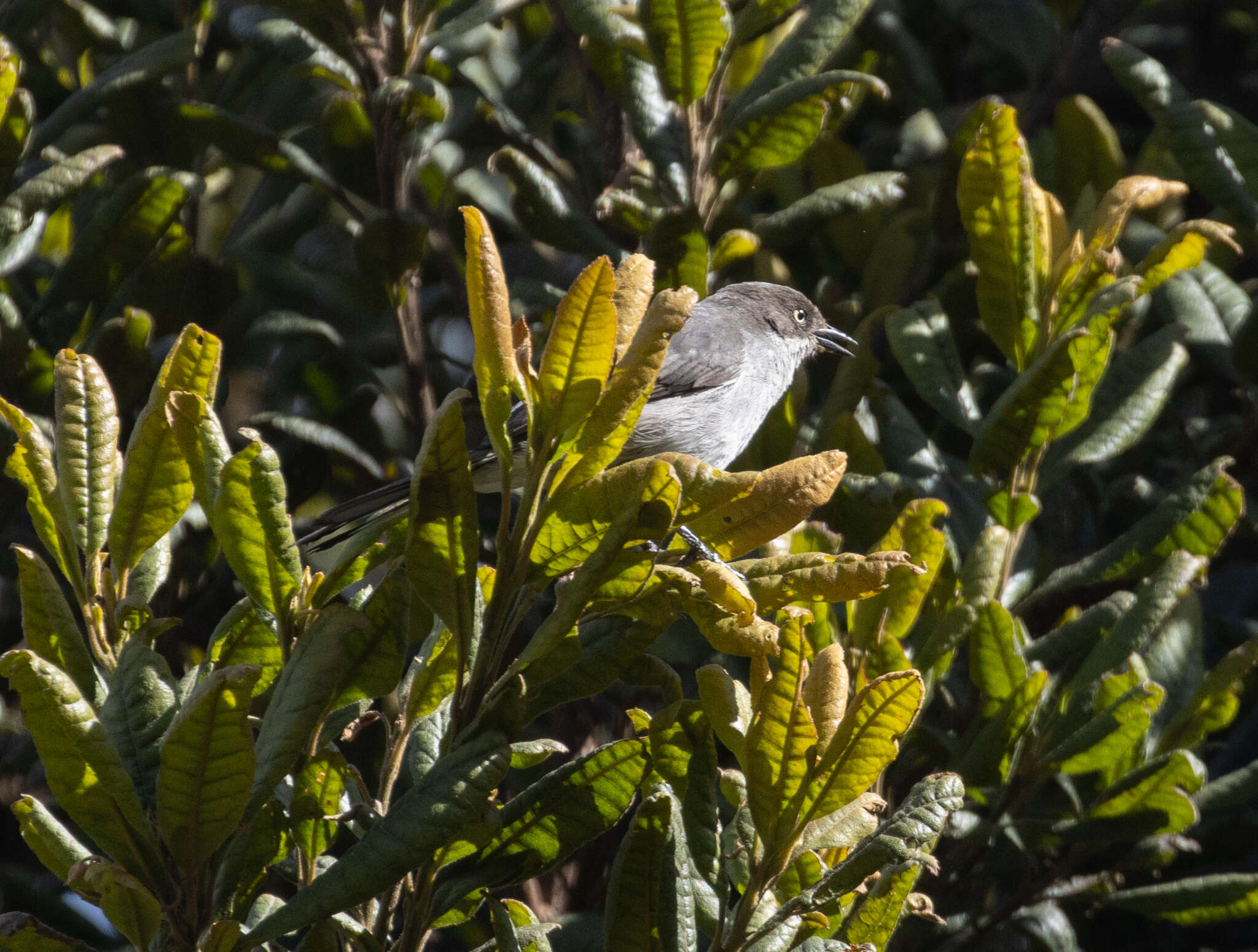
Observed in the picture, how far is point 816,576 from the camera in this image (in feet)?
5.10

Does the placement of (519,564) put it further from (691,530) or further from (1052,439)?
(1052,439)

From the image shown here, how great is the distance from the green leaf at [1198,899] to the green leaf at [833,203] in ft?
4.31

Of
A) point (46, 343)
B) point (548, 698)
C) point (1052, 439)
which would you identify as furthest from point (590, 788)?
point (46, 343)

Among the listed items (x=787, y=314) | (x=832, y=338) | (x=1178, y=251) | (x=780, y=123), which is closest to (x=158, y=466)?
(x=780, y=123)

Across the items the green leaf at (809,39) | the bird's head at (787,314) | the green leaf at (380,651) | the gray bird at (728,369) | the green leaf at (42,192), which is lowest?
the gray bird at (728,369)

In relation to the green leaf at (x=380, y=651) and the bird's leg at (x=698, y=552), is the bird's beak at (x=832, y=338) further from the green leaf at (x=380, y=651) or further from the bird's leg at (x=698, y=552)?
the green leaf at (x=380, y=651)

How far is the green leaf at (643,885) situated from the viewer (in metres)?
1.62

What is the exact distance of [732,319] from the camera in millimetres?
4320

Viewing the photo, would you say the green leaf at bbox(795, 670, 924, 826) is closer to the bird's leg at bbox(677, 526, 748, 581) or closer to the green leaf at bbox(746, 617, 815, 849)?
the green leaf at bbox(746, 617, 815, 849)

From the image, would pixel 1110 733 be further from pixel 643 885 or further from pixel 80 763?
pixel 80 763

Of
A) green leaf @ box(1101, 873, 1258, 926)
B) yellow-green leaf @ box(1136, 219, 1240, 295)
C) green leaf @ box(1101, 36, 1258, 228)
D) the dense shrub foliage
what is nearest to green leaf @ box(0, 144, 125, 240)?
the dense shrub foliage

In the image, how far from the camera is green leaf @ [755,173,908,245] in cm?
294

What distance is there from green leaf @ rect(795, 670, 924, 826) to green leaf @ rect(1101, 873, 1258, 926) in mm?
1177

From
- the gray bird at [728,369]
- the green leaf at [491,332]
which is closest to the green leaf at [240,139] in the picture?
the gray bird at [728,369]
